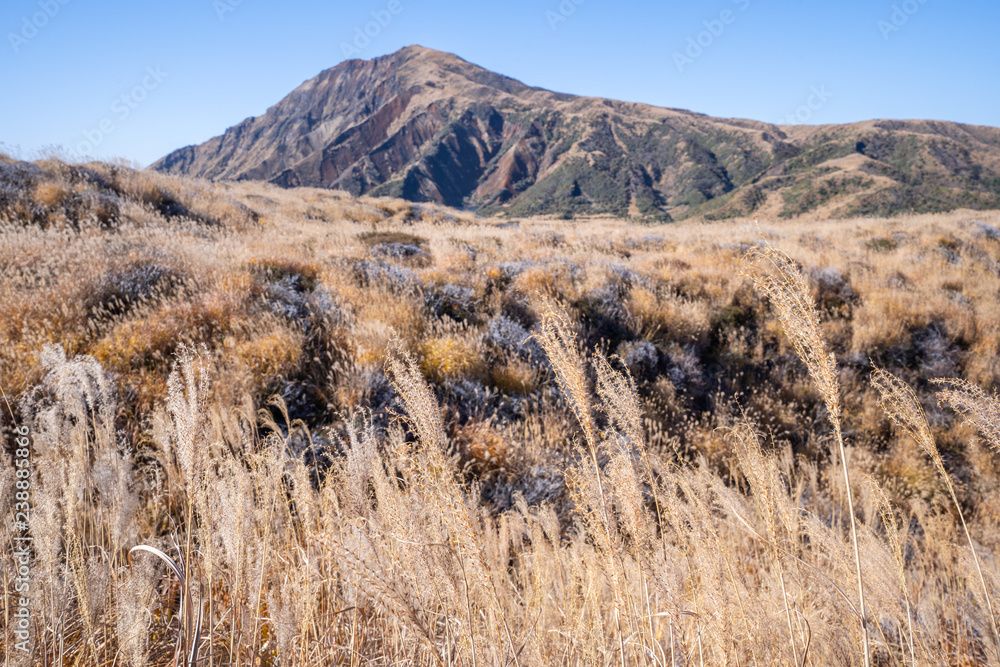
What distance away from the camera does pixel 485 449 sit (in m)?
4.16

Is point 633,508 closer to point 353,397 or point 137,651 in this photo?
point 137,651

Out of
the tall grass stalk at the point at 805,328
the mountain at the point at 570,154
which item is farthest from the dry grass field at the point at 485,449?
the mountain at the point at 570,154

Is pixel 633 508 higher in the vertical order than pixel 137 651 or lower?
higher

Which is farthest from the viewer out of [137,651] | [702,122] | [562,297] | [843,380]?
[702,122]

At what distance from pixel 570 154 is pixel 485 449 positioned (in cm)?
13625

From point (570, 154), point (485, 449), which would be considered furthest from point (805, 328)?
point (570, 154)

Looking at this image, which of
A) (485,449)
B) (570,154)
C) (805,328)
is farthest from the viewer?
(570,154)

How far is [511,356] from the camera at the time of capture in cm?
571

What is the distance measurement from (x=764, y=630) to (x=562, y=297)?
548cm

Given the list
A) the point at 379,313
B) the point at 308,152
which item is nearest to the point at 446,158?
the point at 308,152

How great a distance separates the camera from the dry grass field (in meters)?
1.51

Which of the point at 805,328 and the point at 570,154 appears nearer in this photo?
the point at 805,328

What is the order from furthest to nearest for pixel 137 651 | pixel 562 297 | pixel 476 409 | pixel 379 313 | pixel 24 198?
1. pixel 24 198
2. pixel 562 297
3. pixel 379 313
4. pixel 476 409
5. pixel 137 651

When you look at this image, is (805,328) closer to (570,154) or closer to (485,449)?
(485,449)
